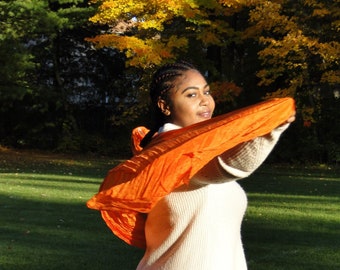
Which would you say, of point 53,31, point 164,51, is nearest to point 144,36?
point 164,51

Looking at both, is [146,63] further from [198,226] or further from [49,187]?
[198,226]

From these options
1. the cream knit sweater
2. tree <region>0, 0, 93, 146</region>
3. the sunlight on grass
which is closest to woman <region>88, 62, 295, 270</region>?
the cream knit sweater

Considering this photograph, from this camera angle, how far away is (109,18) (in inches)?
997

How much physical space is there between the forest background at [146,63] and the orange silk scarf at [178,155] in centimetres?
2079

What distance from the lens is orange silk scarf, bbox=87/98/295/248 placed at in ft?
7.22

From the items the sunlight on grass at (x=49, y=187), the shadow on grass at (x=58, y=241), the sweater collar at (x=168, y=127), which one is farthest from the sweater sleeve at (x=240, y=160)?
the sunlight on grass at (x=49, y=187)

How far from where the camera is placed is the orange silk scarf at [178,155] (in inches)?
86.7

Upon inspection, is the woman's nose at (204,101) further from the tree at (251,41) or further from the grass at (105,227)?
the tree at (251,41)

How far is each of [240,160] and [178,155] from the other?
0.65 ft

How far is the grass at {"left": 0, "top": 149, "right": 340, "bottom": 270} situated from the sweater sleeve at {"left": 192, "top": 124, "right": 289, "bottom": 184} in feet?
17.2

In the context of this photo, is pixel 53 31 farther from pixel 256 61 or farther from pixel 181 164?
pixel 181 164

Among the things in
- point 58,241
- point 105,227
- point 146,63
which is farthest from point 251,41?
point 58,241

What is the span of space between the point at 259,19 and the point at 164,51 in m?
3.55

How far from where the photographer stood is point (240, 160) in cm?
231
